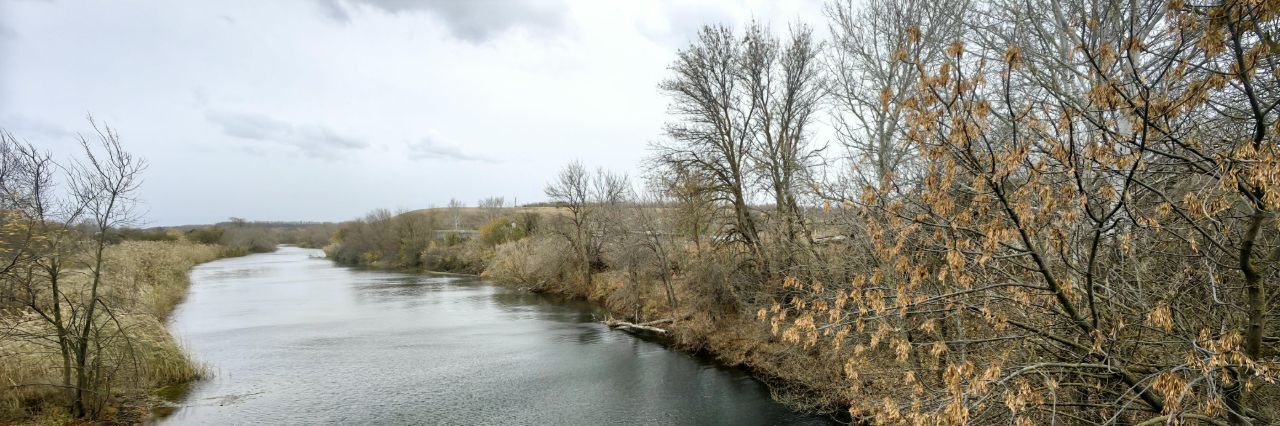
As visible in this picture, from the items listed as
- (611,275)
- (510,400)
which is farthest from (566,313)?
(510,400)

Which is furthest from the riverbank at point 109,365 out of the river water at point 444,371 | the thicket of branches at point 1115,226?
the thicket of branches at point 1115,226

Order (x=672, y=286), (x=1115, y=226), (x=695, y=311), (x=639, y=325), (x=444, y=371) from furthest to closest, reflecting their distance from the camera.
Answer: (x=672, y=286) → (x=639, y=325) → (x=695, y=311) → (x=444, y=371) → (x=1115, y=226)

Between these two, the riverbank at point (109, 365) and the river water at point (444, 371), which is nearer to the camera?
the riverbank at point (109, 365)

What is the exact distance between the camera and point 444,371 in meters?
15.7

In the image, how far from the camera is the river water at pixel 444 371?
12.1 m

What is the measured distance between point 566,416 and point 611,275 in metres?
16.8

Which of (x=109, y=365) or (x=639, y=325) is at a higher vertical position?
(x=109, y=365)

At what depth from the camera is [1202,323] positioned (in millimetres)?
4336

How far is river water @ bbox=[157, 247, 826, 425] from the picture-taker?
39.7 ft

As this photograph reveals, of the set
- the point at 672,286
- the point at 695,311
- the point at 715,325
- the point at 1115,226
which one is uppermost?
the point at 1115,226

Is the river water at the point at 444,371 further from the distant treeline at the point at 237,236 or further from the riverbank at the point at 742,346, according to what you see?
the distant treeline at the point at 237,236

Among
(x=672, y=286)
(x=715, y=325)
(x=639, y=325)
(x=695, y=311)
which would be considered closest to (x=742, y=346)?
(x=715, y=325)

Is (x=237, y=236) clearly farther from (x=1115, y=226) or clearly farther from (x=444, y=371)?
(x=1115, y=226)

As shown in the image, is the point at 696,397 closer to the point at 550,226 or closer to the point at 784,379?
the point at 784,379
